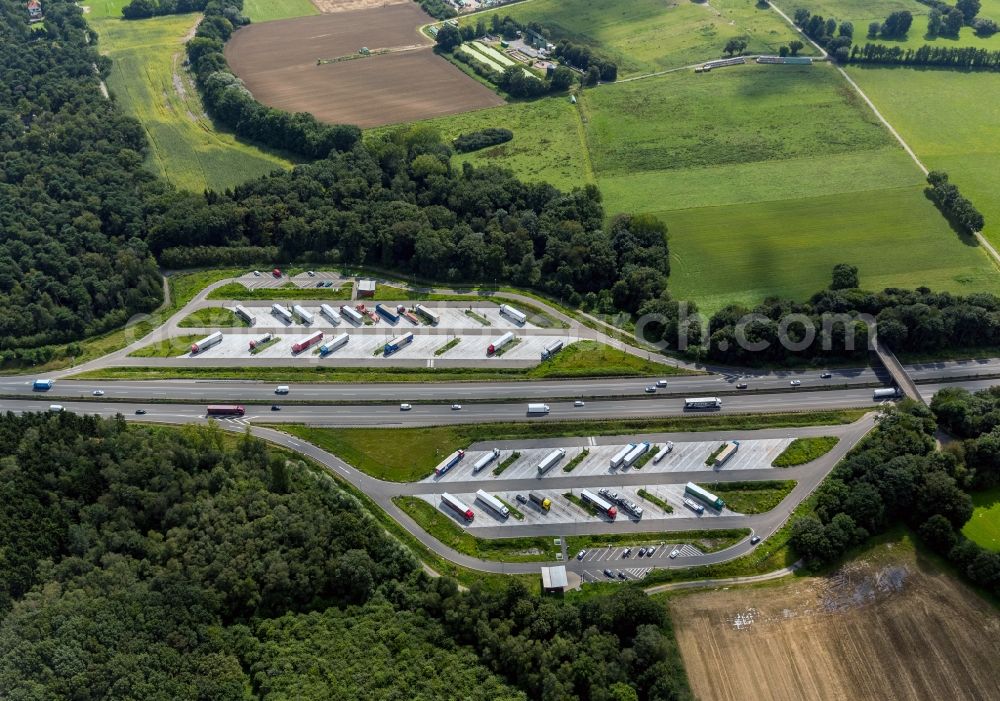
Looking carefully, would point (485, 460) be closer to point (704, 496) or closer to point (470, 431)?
point (470, 431)

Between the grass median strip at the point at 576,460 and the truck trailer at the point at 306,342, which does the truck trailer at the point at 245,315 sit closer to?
the truck trailer at the point at 306,342

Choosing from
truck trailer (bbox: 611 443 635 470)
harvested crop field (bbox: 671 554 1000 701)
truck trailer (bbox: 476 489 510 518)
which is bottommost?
harvested crop field (bbox: 671 554 1000 701)

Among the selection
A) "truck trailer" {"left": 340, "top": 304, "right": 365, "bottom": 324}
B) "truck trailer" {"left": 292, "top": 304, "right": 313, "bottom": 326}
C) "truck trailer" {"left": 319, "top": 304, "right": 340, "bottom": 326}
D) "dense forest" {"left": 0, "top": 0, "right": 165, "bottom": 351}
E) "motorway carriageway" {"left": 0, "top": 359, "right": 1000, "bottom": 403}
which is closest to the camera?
"motorway carriageway" {"left": 0, "top": 359, "right": 1000, "bottom": 403}

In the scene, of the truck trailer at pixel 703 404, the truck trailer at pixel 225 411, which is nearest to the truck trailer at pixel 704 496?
the truck trailer at pixel 703 404

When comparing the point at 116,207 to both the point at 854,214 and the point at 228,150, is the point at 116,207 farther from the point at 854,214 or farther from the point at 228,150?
the point at 854,214

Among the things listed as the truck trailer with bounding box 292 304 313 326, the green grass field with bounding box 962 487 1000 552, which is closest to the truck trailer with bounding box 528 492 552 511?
the truck trailer with bounding box 292 304 313 326

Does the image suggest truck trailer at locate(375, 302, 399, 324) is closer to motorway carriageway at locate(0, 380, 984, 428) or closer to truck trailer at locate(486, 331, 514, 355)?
truck trailer at locate(486, 331, 514, 355)

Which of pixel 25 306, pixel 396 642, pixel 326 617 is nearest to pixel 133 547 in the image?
pixel 326 617

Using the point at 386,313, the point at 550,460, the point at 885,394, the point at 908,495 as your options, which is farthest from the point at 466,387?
the point at 885,394

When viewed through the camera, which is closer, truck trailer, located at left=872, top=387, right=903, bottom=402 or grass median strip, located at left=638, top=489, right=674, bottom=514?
grass median strip, located at left=638, top=489, right=674, bottom=514
